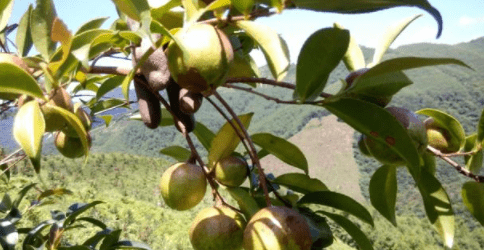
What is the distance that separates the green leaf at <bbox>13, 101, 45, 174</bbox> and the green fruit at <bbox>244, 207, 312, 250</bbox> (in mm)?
286

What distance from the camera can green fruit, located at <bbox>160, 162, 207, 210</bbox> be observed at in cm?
73

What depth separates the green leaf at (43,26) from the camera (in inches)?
23.2

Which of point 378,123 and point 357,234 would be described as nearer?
point 378,123

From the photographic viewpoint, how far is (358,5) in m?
0.44

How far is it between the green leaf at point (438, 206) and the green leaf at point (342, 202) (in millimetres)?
99

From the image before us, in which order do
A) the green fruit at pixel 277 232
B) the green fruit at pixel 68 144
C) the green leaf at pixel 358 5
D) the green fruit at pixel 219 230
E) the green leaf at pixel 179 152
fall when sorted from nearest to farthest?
the green leaf at pixel 358 5
the green fruit at pixel 277 232
the green fruit at pixel 219 230
the green fruit at pixel 68 144
the green leaf at pixel 179 152

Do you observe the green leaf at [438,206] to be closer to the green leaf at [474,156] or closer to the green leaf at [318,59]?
the green leaf at [474,156]

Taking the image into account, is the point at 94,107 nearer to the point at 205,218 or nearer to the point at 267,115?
the point at 205,218

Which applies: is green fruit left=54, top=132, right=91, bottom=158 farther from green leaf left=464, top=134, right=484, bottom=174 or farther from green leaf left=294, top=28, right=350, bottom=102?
green leaf left=464, top=134, right=484, bottom=174

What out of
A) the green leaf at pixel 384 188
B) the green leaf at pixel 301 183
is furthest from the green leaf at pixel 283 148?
the green leaf at pixel 384 188

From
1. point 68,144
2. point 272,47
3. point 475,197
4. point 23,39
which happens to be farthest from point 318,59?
point 68,144

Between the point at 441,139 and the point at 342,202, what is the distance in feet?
0.71

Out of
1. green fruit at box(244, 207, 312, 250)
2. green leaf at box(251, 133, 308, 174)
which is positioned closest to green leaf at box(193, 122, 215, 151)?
green leaf at box(251, 133, 308, 174)

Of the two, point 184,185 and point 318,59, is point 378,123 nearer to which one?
point 318,59
